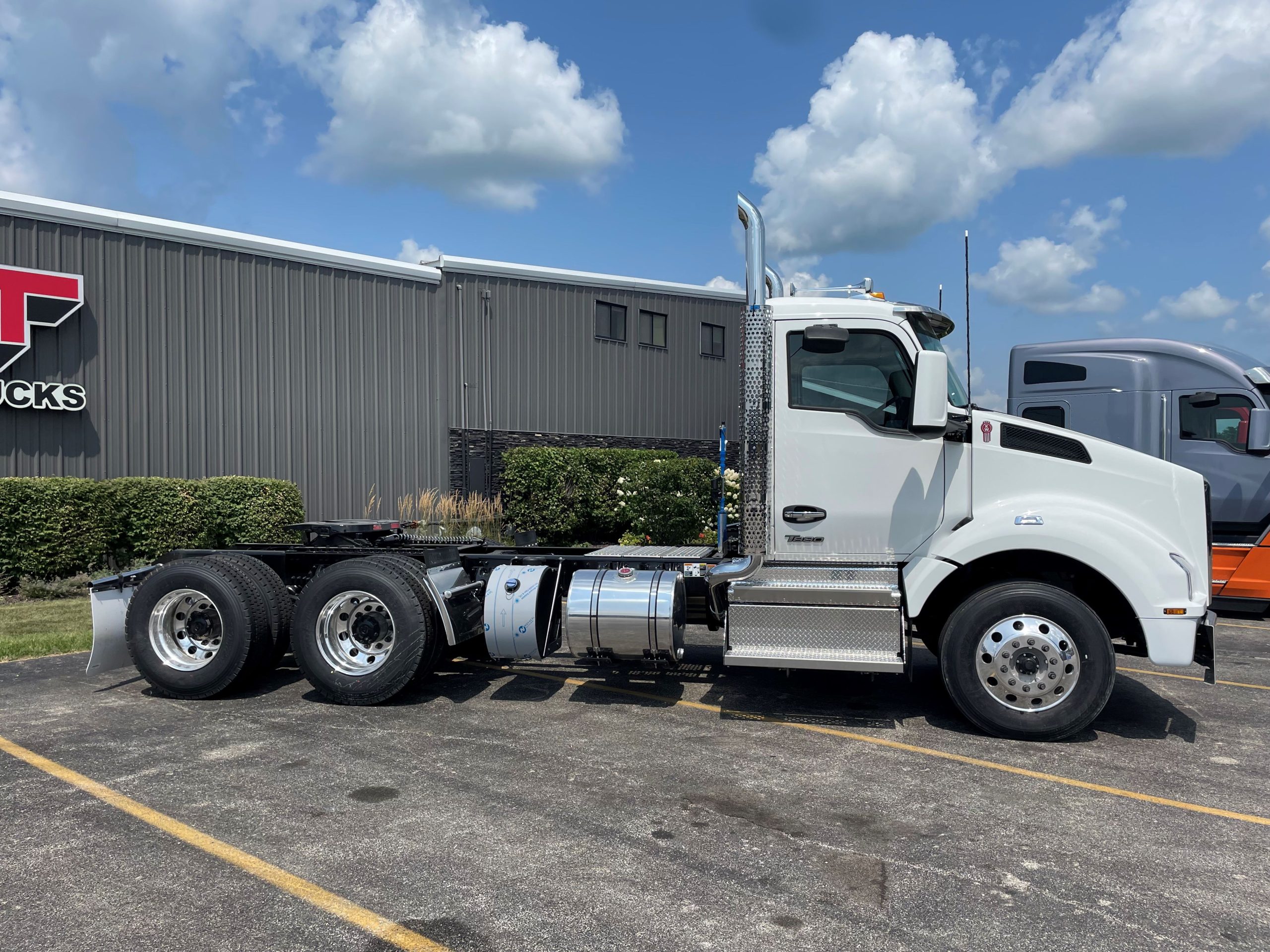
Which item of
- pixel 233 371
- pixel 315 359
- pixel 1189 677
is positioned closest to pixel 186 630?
pixel 1189 677

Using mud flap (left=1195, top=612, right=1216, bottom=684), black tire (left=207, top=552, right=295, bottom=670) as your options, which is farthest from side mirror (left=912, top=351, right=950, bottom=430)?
black tire (left=207, top=552, right=295, bottom=670)

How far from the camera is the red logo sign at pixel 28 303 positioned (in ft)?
44.0

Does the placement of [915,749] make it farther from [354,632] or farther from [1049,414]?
[1049,414]

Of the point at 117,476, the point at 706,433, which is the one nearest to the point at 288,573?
the point at 117,476

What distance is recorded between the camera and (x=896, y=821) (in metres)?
4.73

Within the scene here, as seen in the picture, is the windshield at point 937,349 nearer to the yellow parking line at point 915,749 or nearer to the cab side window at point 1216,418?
the yellow parking line at point 915,749

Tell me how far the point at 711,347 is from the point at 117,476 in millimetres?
14930

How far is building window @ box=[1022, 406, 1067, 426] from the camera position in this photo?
1226cm

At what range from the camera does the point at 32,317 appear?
45.1 ft

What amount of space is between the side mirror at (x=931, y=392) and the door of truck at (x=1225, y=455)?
293 inches

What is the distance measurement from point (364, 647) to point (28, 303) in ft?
33.6

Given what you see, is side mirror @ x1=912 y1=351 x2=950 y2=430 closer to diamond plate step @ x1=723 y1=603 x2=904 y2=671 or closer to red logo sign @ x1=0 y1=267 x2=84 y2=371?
diamond plate step @ x1=723 y1=603 x2=904 y2=671

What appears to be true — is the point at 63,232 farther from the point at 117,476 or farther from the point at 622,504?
the point at 622,504

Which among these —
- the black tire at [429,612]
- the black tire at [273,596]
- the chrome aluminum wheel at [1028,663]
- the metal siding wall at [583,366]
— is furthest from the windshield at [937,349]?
the metal siding wall at [583,366]
